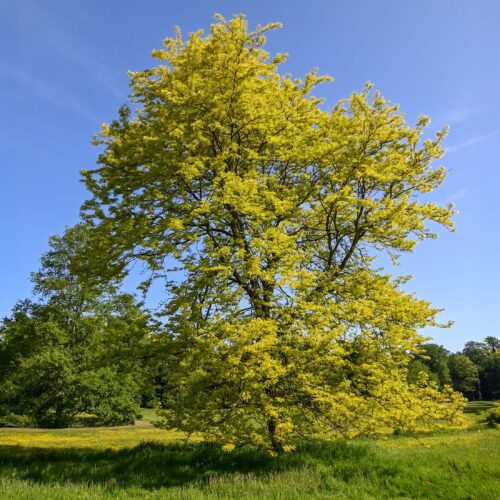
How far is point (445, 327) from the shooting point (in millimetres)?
11719

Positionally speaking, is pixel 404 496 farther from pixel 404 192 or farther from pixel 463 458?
pixel 404 192

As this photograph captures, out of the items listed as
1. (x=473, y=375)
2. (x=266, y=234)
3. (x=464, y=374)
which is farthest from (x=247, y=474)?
(x=473, y=375)

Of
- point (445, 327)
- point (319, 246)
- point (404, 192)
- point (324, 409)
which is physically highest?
point (404, 192)

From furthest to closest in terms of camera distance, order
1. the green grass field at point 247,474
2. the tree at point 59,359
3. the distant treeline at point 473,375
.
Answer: the distant treeline at point 473,375 → the tree at point 59,359 → the green grass field at point 247,474

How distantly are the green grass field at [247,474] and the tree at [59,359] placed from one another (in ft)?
64.8

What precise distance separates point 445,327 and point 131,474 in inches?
364

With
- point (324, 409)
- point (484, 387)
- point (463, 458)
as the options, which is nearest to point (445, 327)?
point (463, 458)

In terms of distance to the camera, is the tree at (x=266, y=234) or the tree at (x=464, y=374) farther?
the tree at (x=464, y=374)

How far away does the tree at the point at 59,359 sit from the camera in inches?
1273

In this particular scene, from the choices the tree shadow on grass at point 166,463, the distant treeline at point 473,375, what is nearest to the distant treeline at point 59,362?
the tree shadow on grass at point 166,463

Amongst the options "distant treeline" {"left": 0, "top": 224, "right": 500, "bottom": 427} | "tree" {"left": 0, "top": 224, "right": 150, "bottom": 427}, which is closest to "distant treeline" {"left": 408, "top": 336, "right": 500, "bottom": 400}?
"distant treeline" {"left": 0, "top": 224, "right": 500, "bottom": 427}

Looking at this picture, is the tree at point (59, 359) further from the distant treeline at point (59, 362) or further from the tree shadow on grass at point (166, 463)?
the tree shadow on grass at point (166, 463)

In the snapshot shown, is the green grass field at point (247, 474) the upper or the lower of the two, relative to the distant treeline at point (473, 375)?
lower

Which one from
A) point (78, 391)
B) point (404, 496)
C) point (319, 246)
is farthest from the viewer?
point (78, 391)
